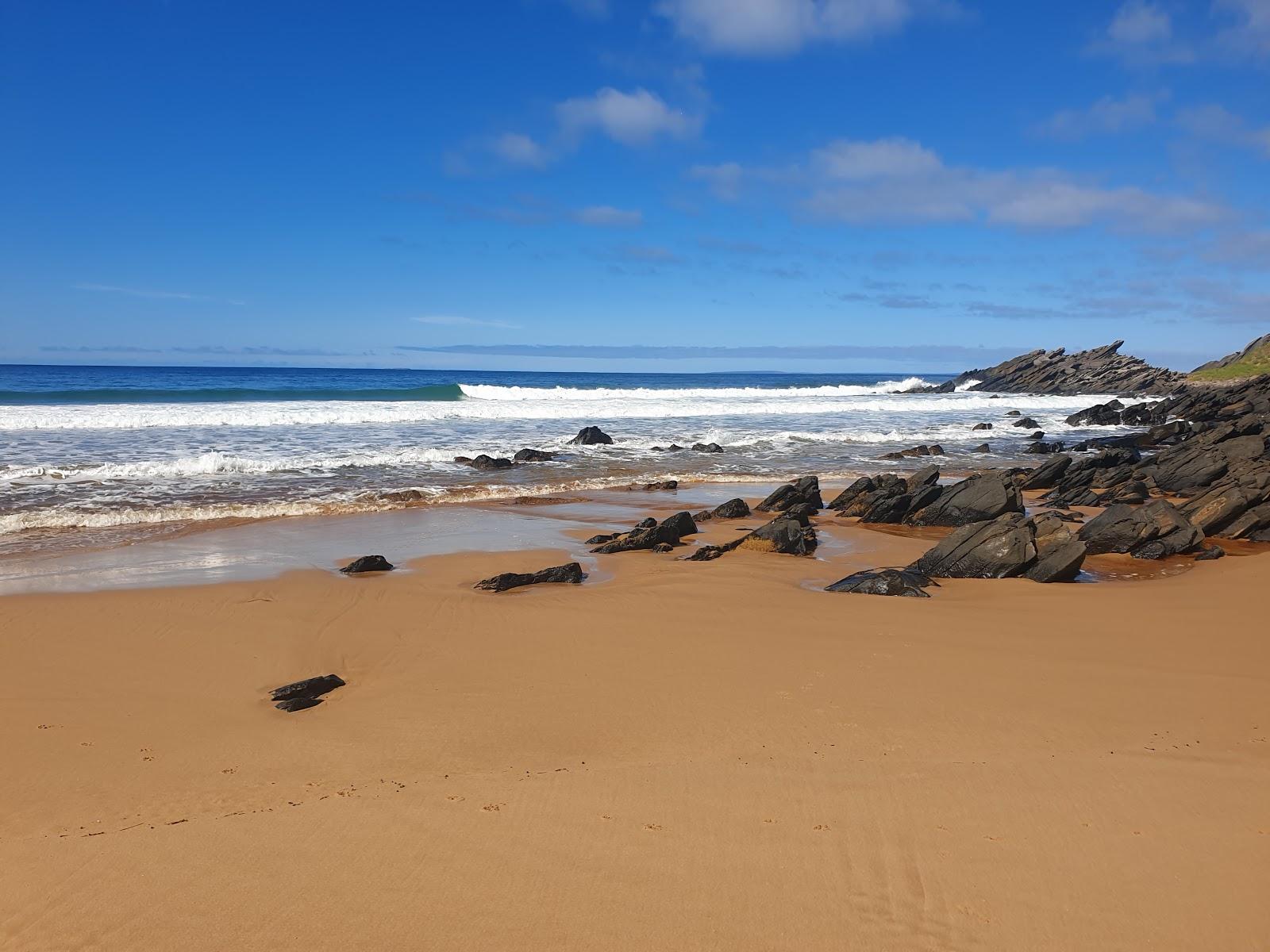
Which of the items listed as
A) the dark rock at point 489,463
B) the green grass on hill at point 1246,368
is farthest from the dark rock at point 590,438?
the green grass on hill at point 1246,368

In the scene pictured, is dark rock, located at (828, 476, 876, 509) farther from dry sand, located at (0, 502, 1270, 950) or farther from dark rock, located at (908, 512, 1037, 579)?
dry sand, located at (0, 502, 1270, 950)

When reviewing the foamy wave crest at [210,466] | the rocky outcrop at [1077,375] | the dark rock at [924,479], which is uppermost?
the rocky outcrop at [1077,375]

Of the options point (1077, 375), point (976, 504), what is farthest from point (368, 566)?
point (1077, 375)

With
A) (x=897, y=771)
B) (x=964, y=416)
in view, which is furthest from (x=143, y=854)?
(x=964, y=416)

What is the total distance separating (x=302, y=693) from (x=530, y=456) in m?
17.1

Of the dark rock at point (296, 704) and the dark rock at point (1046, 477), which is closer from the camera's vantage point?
the dark rock at point (296, 704)

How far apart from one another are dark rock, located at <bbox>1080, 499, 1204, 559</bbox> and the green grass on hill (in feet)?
192

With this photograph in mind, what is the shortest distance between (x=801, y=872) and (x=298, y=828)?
2386mm

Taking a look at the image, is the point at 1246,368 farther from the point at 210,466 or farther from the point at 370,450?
the point at 210,466

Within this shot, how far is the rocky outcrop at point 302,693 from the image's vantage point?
551cm

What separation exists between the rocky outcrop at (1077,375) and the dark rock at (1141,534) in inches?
2585

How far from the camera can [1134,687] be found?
5.91 metres

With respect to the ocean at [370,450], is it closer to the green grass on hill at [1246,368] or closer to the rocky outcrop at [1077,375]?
the green grass on hill at [1246,368]

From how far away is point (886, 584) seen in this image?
880cm
